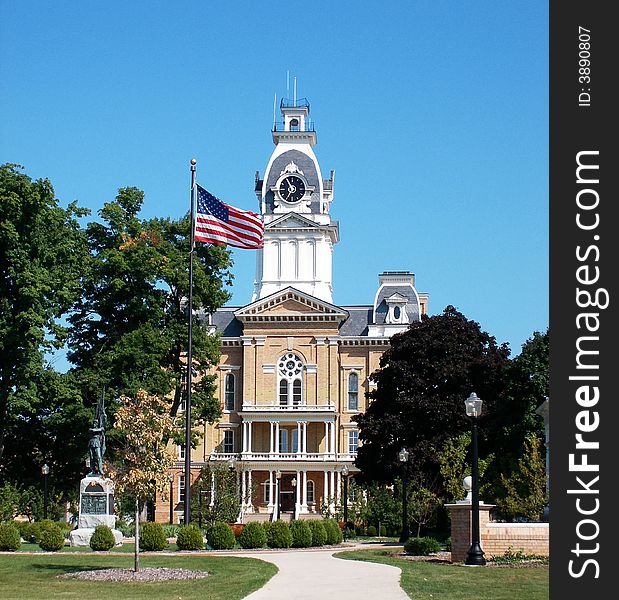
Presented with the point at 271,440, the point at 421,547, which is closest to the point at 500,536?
the point at 421,547

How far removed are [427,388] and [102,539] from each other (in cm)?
2438

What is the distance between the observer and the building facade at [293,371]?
3243 inches

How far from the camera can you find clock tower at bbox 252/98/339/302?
9044 cm

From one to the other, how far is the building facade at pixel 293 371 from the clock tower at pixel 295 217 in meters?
0.12

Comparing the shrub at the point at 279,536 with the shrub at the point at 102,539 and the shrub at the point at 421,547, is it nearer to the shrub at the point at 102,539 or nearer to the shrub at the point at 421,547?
the shrub at the point at 421,547

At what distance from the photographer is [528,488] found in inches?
1719

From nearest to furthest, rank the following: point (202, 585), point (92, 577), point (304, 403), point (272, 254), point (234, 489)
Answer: point (202, 585) → point (92, 577) → point (234, 489) → point (304, 403) → point (272, 254)

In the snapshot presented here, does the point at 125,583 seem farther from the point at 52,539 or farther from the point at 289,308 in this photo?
the point at 289,308

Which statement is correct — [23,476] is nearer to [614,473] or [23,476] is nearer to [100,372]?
[100,372]

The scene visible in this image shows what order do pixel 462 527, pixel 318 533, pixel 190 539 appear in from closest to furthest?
pixel 462 527, pixel 190 539, pixel 318 533

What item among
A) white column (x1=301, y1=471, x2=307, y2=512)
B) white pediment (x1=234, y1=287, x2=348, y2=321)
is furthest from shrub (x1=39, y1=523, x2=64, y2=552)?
white pediment (x1=234, y1=287, x2=348, y2=321)

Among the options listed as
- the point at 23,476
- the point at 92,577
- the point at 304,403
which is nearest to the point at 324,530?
the point at 92,577

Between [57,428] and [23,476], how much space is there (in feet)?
18.5

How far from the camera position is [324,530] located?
39719 mm
